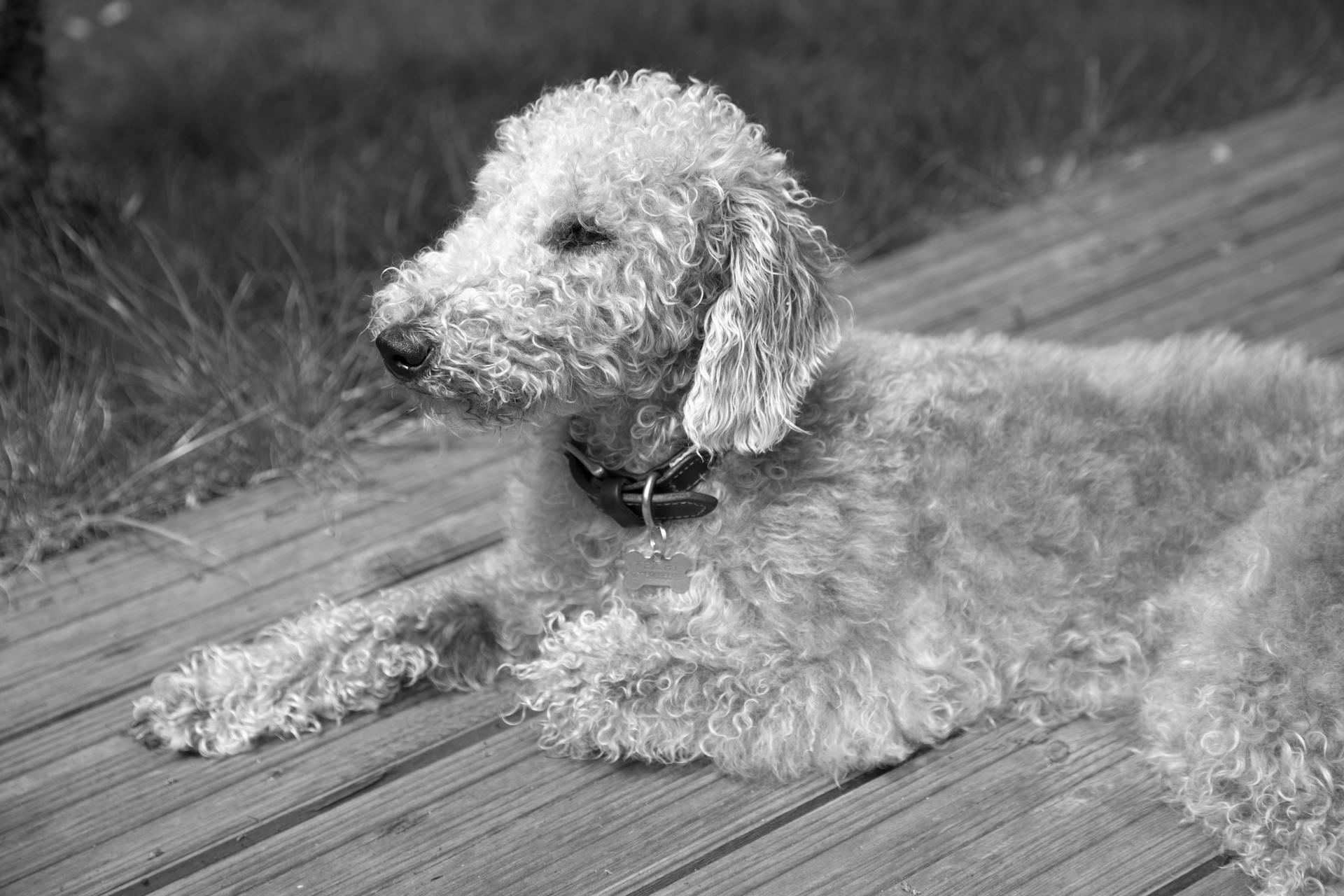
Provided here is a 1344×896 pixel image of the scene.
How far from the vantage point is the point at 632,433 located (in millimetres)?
2699

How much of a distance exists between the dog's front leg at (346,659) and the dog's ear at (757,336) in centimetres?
63

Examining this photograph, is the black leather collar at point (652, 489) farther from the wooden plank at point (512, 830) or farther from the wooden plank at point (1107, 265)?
the wooden plank at point (1107, 265)

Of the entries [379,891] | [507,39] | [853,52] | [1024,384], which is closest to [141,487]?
[379,891]

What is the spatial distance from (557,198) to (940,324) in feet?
6.96

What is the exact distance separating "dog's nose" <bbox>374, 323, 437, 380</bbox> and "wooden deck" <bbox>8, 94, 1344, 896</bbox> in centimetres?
82

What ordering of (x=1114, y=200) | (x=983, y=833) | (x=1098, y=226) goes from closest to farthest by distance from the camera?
(x=983, y=833), (x=1098, y=226), (x=1114, y=200)

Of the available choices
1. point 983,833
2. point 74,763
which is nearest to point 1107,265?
point 983,833

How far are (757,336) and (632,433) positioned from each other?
37 centimetres

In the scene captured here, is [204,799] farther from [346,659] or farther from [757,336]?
[757,336]

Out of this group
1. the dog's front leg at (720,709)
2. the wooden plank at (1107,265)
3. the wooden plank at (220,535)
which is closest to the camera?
the dog's front leg at (720,709)

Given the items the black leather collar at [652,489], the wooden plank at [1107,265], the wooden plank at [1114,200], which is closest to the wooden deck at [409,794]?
the black leather collar at [652,489]

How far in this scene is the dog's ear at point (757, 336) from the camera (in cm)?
248

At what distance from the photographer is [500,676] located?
2943mm

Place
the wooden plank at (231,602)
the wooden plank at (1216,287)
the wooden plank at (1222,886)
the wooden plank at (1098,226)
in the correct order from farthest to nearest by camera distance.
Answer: the wooden plank at (1098,226) < the wooden plank at (1216,287) < the wooden plank at (231,602) < the wooden plank at (1222,886)
